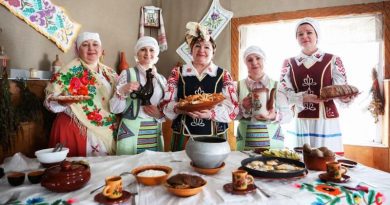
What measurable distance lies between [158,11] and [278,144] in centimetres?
284

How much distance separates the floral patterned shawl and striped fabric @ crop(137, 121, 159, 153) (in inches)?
9.9

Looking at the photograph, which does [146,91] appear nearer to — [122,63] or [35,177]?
[35,177]

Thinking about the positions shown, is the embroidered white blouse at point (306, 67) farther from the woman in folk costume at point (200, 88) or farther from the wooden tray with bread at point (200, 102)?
the wooden tray with bread at point (200, 102)

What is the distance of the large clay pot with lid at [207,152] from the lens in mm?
1246

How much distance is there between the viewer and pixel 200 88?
2.02 metres

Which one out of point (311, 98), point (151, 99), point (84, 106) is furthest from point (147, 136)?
point (311, 98)

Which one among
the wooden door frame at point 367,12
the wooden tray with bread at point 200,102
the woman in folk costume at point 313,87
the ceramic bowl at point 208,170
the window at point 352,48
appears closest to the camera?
the ceramic bowl at point 208,170

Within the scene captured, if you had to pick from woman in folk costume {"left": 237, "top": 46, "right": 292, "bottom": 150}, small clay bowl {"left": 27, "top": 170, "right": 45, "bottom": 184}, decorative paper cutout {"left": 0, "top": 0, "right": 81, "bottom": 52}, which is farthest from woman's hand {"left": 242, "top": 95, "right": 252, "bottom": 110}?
decorative paper cutout {"left": 0, "top": 0, "right": 81, "bottom": 52}

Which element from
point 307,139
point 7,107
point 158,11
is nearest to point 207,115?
point 307,139

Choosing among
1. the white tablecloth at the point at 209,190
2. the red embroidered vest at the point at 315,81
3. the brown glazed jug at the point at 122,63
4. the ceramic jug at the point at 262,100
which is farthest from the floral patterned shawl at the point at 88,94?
the red embroidered vest at the point at 315,81

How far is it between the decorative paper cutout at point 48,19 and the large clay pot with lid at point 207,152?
216 centimetres

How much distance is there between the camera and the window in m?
3.24

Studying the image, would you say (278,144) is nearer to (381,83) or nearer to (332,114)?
(332,114)

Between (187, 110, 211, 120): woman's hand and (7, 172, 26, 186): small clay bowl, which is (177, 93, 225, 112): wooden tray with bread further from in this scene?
(7, 172, 26, 186): small clay bowl
